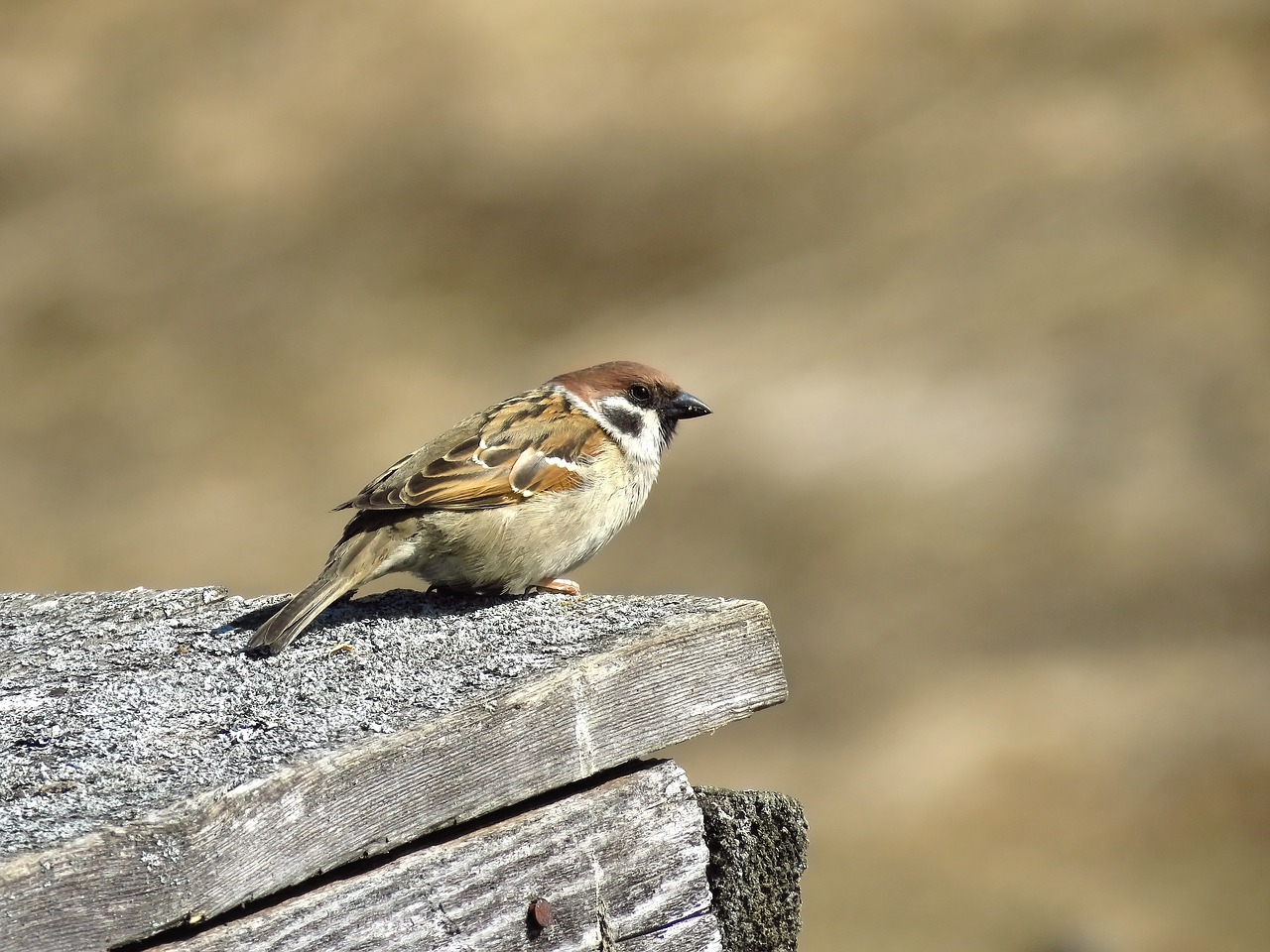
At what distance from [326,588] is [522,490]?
0.75m

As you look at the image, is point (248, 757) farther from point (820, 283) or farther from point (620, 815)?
point (820, 283)

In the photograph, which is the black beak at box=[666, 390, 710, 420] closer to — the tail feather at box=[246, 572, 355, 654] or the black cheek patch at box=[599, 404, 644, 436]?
the black cheek patch at box=[599, 404, 644, 436]

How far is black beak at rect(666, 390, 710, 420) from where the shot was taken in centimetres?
424

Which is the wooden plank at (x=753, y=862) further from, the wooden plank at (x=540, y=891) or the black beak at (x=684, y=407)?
the black beak at (x=684, y=407)

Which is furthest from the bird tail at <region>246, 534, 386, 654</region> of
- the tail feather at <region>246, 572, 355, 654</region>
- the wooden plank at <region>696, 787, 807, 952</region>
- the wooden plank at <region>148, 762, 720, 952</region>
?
the wooden plank at <region>696, 787, 807, 952</region>

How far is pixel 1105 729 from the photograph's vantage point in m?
5.60

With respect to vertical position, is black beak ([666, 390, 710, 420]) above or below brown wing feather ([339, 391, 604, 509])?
above

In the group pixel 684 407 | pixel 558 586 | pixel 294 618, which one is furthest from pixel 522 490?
pixel 294 618

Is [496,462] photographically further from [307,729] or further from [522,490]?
[307,729]

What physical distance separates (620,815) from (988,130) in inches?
165

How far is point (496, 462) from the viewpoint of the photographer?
12.5ft

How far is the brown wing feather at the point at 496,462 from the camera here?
3.62m

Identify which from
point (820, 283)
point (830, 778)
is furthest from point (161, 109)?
point (830, 778)

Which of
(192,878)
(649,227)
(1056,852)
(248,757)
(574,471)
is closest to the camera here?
(192,878)
